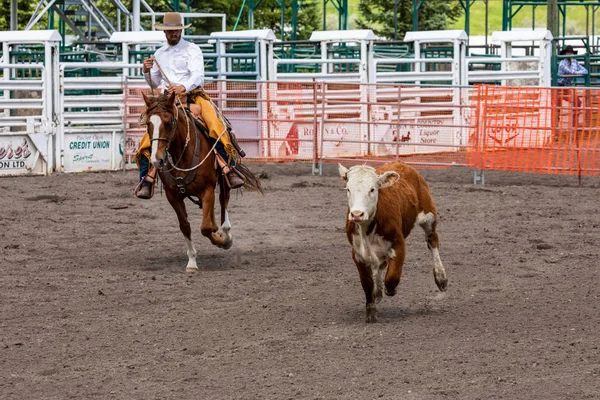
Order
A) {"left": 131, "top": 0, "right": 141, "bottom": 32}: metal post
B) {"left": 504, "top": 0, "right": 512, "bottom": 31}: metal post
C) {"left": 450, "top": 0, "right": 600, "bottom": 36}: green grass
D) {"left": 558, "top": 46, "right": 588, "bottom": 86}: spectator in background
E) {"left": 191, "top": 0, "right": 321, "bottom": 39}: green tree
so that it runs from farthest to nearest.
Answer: {"left": 450, "top": 0, "right": 600, "bottom": 36}: green grass < {"left": 191, "top": 0, "right": 321, "bottom": 39}: green tree < {"left": 504, "top": 0, "right": 512, "bottom": 31}: metal post < {"left": 558, "top": 46, "right": 588, "bottom": 86}: spectator in background < {"left": 131, "top": 0, "right": 141, "bottom": 32}: metal post

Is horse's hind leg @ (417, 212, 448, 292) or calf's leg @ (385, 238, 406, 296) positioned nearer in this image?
calf's leg @ (385, 238, 406, 296)

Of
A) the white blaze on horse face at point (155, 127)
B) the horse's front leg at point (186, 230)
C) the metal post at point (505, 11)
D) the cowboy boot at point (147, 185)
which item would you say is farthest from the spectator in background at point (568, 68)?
the white blaze on horse face at point (155, 127)

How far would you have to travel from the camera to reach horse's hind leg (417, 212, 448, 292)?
784cm

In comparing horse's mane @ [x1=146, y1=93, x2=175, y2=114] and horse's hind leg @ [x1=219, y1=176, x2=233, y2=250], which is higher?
horse's mane @ [x1=146, y1=93, x2=175, y2=114]

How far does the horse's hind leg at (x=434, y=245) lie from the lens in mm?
7840

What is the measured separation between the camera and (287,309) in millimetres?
7777

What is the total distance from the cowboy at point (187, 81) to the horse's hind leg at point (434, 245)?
98.8 inches

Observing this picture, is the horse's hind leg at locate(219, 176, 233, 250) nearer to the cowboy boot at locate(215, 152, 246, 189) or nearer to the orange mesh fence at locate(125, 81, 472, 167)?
the cowboy boot at locate(215, 152, 246, 189)

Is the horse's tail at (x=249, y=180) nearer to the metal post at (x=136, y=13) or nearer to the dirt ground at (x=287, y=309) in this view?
the dirt ground at (x=287, y=309)

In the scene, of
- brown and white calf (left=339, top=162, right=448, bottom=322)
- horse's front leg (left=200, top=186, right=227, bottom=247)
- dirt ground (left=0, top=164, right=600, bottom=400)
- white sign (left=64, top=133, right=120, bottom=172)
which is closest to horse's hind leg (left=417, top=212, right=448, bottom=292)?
dirt ground (left=0, top=164, right=600, bottom=400)

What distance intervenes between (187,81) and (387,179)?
11.5 ft

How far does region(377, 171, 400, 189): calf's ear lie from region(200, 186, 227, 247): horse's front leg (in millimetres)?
2694

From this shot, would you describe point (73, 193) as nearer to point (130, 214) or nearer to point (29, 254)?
point (130, 214)

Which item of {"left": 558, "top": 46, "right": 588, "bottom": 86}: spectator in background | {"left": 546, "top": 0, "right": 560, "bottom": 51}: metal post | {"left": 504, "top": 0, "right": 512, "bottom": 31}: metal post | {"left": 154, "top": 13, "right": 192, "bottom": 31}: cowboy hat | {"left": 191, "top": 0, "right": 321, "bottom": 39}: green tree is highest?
{"left": 191, "top": 0, "right": 321, "bottom": 39}: green tree
